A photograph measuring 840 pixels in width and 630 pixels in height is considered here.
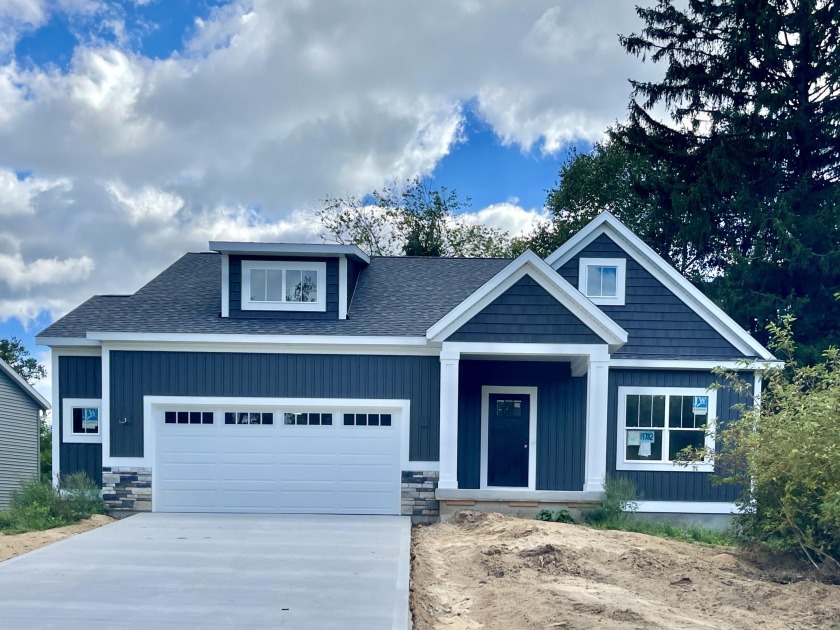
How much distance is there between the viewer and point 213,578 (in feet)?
25.6

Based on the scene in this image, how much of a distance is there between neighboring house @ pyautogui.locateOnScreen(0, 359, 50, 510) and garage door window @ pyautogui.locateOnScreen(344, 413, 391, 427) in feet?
47.6

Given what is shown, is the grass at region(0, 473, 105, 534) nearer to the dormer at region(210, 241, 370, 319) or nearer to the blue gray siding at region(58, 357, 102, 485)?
the blue gray siding at region(58, 357, 102, 485)

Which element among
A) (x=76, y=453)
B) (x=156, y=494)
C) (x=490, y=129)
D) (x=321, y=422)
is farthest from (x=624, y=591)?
(x=490, y=129)

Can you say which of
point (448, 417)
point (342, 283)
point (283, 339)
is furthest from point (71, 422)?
point (448, 417)

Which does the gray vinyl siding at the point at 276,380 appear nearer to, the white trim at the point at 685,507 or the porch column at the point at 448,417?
the porch column at the point at 448,417

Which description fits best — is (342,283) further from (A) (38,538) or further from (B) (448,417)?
(A) (38,538)

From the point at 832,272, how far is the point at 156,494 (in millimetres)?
16980

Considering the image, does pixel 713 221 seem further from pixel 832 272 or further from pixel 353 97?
pixel 353 97

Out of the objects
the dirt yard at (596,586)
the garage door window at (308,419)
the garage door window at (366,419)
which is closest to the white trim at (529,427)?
the garage door window at (366,419)

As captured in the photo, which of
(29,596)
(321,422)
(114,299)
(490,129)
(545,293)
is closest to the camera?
(29,596)

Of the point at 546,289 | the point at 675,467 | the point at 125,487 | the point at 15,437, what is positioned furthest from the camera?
the point at 15,437

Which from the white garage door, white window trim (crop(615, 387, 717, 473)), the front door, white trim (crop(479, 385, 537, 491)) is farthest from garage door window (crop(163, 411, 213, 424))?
white window trim (crop(615, 387, 717, 473))

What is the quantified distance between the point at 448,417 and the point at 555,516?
2.49 meters

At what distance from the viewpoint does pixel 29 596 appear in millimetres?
7047
